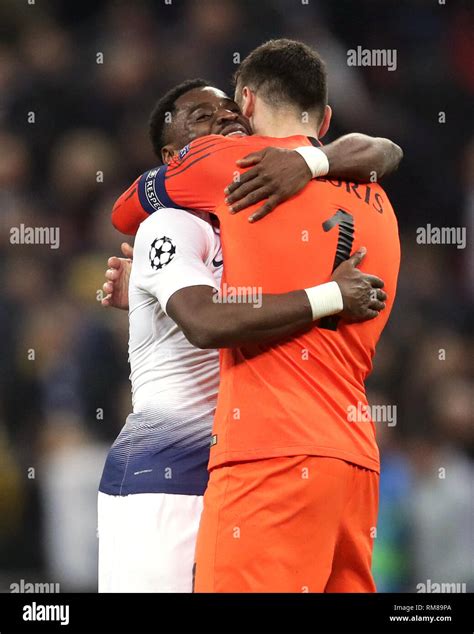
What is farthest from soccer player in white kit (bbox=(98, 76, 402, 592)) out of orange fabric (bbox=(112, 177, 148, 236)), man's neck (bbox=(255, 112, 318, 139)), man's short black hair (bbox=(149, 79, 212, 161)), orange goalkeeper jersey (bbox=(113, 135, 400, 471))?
man's short black hair (bbox=(149, 79, 212, 161))

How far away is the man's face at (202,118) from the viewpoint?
3418mm

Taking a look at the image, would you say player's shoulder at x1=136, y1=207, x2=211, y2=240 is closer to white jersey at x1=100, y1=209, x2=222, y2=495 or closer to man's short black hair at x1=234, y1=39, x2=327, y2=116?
white jersey at x1=100, y1=209, x2=222, y2=495

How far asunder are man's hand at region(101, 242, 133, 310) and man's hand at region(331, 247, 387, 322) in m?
0.99

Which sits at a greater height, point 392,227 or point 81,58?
point 81,58

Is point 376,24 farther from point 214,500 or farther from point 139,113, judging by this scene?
point 214,500

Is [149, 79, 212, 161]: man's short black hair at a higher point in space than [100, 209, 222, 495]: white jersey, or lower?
higher

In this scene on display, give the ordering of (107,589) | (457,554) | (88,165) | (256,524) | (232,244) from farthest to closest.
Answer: (88,165)
(457,554)
(107,589)
(232,244)
(256,524)

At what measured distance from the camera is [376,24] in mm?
7738

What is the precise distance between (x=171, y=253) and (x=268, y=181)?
1.08ft

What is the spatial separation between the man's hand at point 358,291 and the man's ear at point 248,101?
61 centimetres

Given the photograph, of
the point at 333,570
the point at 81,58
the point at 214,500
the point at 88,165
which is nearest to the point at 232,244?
the point at 214,500

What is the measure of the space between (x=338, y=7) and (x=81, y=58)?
6.33 feet

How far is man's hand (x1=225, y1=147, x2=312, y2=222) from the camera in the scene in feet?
9.22

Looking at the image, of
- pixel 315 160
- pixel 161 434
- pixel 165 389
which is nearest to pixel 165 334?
pixel 165 389
